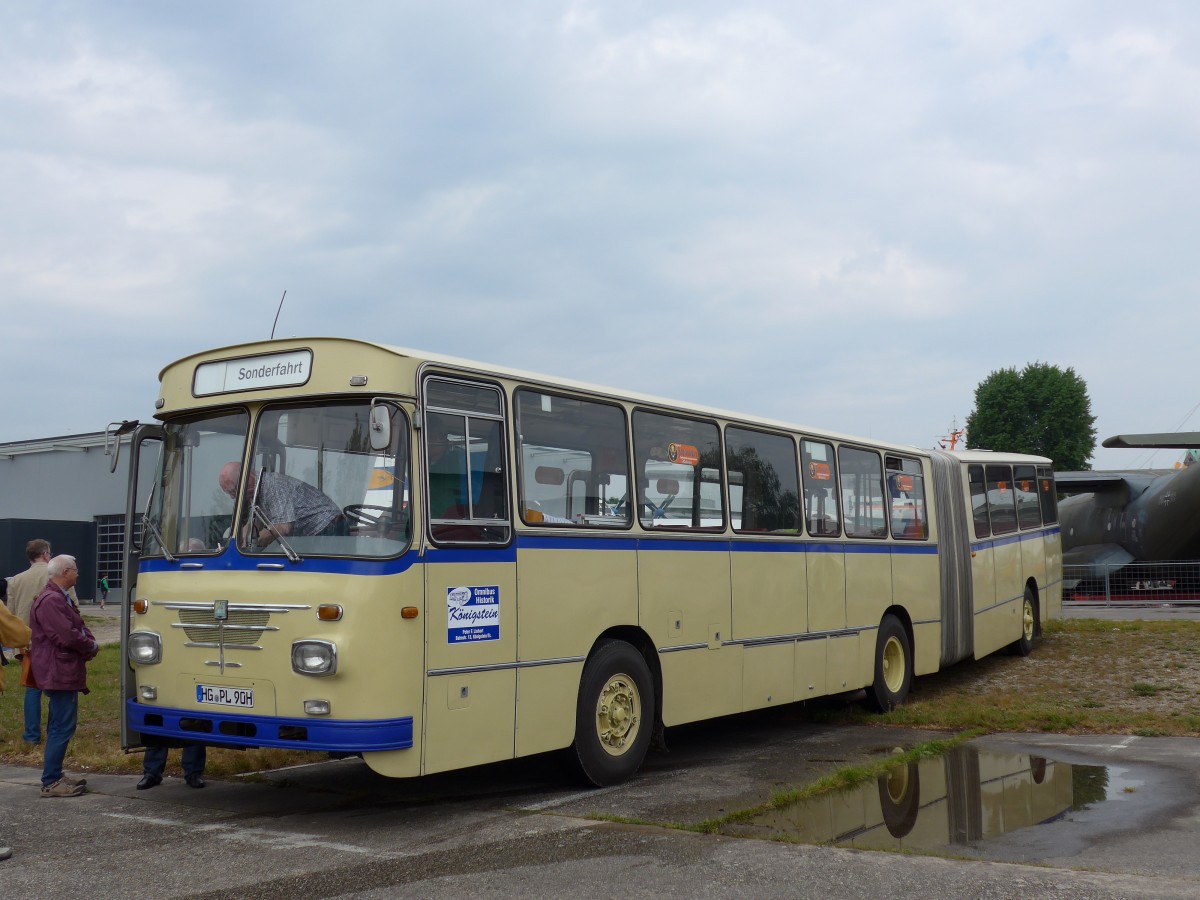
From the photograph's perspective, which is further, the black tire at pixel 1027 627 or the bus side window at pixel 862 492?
the black tire at pixel 1027 627

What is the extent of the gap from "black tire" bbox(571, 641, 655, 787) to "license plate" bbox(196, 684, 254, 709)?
227cm

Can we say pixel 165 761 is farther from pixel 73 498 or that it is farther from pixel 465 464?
pixel 73 498

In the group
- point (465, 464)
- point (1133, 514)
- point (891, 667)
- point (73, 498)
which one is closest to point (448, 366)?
point (465, 464)

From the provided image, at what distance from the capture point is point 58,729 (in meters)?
8.94

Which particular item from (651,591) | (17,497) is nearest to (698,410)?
(651,591)

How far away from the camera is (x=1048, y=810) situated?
7965 mm

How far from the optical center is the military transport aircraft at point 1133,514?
3350cm

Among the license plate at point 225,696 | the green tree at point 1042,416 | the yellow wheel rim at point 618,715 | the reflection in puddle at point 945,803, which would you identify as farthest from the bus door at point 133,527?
the green tree at point 1042,416

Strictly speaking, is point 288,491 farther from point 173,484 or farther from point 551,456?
point 551,456

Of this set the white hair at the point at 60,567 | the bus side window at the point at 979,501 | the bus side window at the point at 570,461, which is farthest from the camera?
the bus side window at the point at 979,501

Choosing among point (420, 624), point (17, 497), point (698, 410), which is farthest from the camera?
point (17, 497)

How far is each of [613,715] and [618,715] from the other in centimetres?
6

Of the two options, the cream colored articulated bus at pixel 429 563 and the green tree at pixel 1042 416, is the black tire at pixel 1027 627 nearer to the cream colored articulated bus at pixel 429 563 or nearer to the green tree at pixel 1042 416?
the cream colored articulated bus at pixel 429 563

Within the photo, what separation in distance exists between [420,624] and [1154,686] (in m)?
9.66
